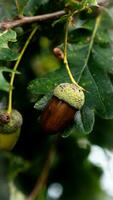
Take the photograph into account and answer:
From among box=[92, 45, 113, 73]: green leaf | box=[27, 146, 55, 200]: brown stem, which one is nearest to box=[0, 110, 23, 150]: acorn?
box=[92, 45, 113, 73]: green leaf

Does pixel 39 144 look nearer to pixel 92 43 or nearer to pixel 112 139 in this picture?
pixel 112 139

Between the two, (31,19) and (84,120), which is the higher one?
(31,19)

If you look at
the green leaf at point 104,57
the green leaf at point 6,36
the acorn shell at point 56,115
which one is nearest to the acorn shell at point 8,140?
the acorn shell at point 56,115

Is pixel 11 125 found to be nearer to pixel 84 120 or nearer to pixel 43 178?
pixel 84 120

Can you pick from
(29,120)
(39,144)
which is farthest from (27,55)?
(39,144)

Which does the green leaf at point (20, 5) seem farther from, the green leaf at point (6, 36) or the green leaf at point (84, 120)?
the green leaf at point (84, 120)

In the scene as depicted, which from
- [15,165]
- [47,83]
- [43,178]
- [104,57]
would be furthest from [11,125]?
[43,178]
